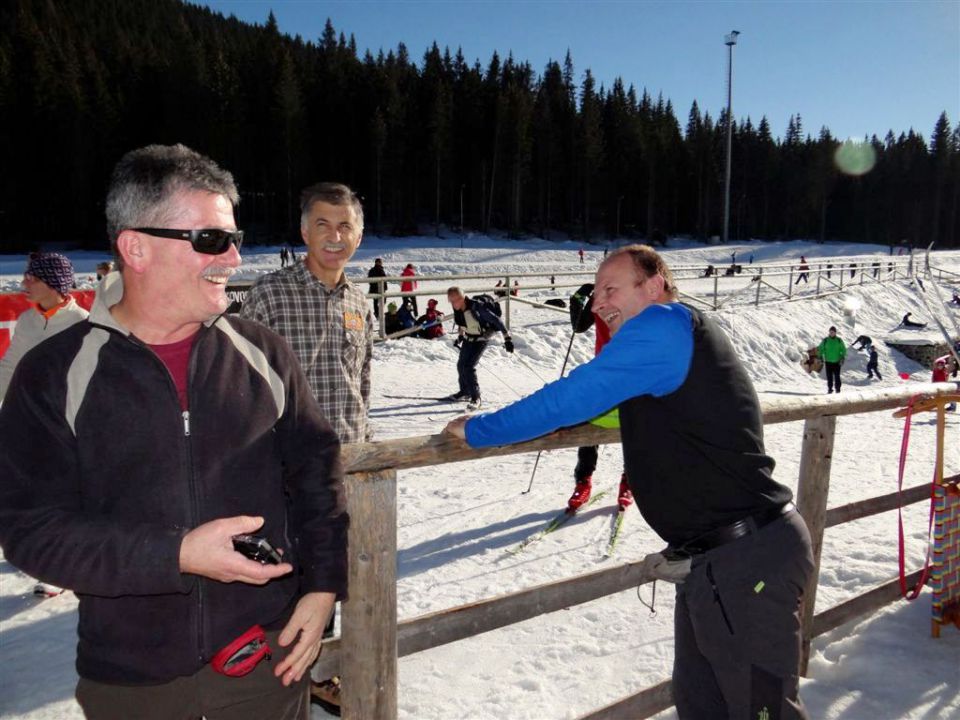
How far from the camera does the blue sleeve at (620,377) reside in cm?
183

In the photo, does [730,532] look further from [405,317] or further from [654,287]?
[405,317]

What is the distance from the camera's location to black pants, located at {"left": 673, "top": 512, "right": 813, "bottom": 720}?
6.33 ft

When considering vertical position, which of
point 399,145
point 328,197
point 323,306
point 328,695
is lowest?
point 328,695

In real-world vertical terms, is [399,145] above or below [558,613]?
above

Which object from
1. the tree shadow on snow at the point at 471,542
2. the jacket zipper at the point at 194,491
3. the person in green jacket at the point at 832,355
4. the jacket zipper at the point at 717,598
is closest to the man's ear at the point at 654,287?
the jacket zipper at the point at 717,598

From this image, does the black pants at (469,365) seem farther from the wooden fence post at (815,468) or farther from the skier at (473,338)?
the wooden fence post at (815,468)

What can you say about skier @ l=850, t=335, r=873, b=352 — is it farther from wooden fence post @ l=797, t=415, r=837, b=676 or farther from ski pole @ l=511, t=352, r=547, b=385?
wooden fence post @ l=797, t=415, r=837, b=676

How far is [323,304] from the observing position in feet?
9.73

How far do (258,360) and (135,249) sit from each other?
37 cm

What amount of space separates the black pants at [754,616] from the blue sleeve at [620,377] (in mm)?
571

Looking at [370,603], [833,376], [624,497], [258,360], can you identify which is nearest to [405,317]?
[624,497]

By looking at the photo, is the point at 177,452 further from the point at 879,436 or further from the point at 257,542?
the point at 879,436

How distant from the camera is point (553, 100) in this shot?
72.8m

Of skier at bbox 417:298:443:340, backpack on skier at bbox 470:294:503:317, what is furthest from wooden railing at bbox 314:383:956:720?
skier at bbox 417:298:443:340
